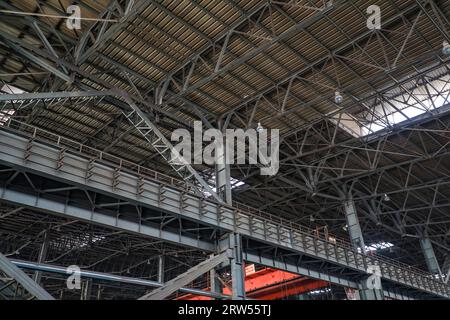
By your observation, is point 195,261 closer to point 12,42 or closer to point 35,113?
point 35,113

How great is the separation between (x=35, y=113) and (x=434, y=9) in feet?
81.9

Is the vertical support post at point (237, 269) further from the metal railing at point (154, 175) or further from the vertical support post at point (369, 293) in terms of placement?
the vertical support post at point (369, 293)

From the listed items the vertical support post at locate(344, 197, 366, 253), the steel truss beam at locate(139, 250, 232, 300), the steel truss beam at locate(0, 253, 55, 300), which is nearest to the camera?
the steel truss beam at locate(0, 253, 55, 300)

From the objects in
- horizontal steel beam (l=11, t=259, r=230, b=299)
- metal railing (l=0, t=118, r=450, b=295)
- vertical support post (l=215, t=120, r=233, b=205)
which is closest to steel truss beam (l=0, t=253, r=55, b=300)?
horizontal steel beam (l=11, t=259, r=230, b=299)

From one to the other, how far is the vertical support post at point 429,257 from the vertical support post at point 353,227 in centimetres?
1329

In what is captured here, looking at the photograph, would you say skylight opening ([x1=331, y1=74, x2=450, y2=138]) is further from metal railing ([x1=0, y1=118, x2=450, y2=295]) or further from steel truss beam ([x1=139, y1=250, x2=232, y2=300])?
steel truss beam ([x1=139, y1=250, x2=232, y2=300])

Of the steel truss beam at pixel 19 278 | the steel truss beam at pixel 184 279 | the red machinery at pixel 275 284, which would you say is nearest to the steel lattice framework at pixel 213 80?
the steel truss beam at pixel 184 279

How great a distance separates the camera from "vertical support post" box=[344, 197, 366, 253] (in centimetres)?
3406

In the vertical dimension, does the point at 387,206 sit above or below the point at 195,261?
above

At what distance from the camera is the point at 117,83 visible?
78.8ft

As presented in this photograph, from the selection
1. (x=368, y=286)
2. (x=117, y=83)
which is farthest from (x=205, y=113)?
(x=368, y=286)

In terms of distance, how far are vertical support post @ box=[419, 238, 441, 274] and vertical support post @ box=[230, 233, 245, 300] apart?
98.9ft

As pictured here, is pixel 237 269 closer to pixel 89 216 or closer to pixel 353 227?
pixel 89 216

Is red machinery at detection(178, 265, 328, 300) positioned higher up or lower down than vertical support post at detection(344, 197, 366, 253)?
lower down
